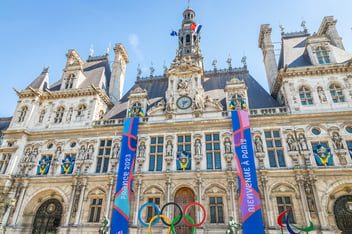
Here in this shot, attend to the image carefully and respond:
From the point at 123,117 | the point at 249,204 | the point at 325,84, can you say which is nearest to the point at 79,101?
the point at 123,117

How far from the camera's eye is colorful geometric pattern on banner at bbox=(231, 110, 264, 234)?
1725cm

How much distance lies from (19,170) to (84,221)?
398 inches

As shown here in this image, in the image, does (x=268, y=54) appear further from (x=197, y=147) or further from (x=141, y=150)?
(x=141, y=150)

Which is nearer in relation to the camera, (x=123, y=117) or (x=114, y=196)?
(x=114, y=196)

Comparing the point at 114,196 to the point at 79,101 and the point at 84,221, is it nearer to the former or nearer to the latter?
the point at 84,221

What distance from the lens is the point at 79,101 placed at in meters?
27.7

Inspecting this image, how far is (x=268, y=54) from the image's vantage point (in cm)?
2917

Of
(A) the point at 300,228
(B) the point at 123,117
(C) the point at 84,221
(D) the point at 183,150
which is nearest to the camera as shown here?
(A) the point at 300,228

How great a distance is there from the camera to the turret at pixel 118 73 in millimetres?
31730

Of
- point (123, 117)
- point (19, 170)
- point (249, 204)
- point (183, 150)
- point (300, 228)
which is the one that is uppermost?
point (123, 117)

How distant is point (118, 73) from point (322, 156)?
1078 inches

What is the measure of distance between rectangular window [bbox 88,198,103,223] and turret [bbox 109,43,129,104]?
14.2m

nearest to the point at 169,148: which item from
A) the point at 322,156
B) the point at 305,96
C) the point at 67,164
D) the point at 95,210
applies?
the point at 95,210

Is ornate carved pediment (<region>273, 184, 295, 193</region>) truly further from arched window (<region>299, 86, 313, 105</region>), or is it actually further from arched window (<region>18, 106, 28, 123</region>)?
arched window (<region>18, 106, 28, 123</region>)
